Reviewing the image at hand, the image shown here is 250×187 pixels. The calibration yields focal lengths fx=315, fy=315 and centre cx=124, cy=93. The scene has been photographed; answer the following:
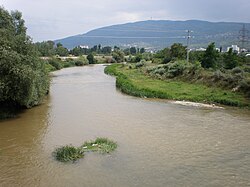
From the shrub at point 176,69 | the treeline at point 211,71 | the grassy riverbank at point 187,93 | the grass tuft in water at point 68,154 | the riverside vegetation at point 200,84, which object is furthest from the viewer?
the shrub at point 176,69

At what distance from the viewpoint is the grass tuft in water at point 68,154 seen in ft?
49.7

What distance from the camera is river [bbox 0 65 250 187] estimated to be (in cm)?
1328

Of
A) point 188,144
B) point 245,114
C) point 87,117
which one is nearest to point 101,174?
point 188,144

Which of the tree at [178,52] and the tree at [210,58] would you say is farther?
the tree at [178,52]

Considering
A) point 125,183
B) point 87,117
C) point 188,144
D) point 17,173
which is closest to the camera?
point 125,183

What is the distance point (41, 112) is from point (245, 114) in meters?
17.2

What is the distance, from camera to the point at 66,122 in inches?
908

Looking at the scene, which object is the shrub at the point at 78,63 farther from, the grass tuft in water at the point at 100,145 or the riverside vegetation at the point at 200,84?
the grass tuft in water at the point at 100,145

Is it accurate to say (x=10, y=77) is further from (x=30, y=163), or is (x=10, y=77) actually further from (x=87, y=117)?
(x=30, y=163)

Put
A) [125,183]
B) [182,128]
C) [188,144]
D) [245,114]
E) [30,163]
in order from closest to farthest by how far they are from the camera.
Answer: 1. [125,183]
2. [30,163]
3. [188,144]
4. [182,128]
5. [245,114]

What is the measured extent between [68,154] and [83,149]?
123 centimetres

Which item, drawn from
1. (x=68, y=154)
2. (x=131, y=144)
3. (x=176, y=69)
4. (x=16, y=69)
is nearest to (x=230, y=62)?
(x=176, y=69)

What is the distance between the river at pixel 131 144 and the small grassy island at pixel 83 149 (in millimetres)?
388

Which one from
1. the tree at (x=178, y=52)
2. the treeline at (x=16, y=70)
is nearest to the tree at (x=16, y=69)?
the treeline at (x=16, y=70)
